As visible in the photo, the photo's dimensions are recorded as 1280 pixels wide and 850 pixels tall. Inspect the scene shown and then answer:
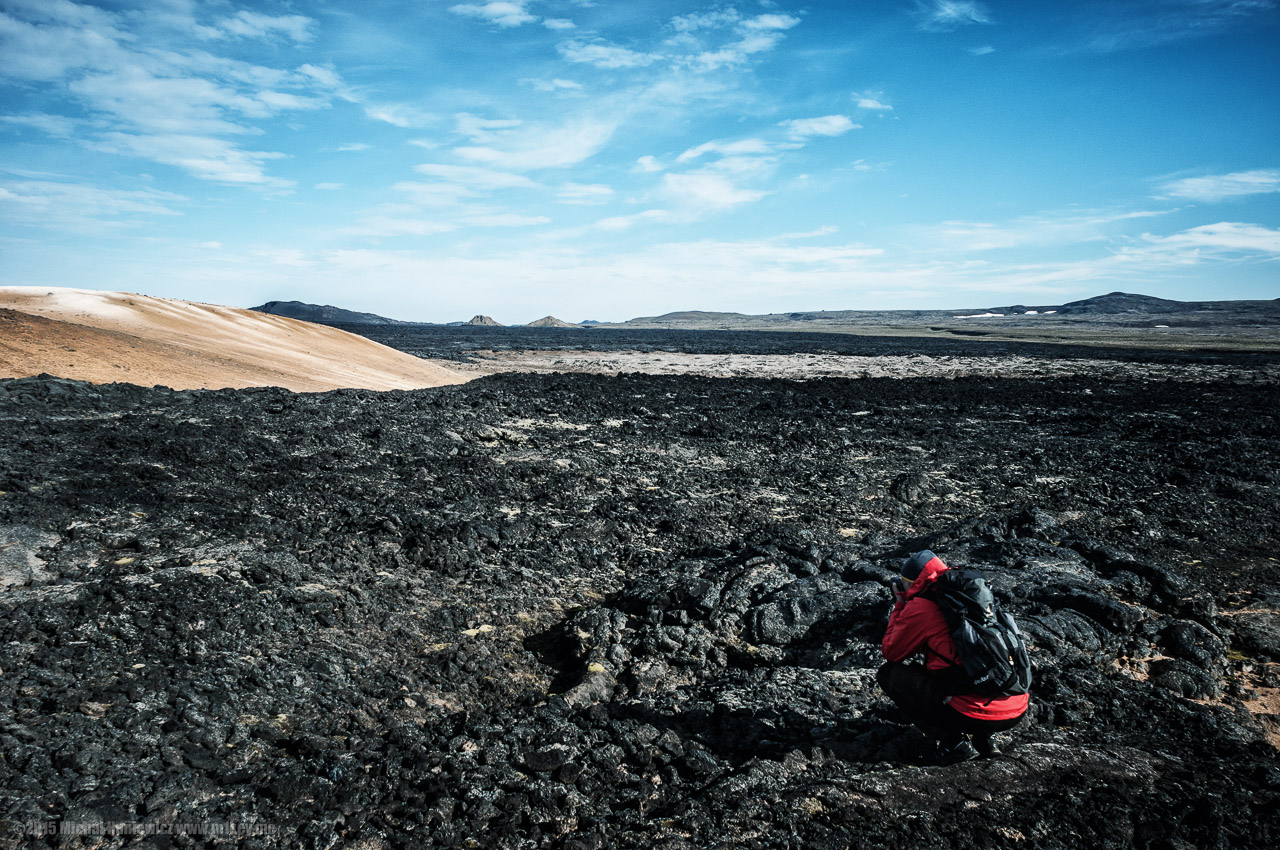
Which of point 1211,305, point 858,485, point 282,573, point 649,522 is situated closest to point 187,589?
point 282,573

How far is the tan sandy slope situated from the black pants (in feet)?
46.9

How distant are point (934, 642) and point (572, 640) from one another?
2.94 metres

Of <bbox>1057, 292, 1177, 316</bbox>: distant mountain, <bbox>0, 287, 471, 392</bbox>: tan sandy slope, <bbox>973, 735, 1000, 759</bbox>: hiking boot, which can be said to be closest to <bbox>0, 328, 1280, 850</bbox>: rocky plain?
<bbox>973, 735, 1000, 759</bbox>: hiking boot

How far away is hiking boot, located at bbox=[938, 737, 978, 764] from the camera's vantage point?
13.3 ft

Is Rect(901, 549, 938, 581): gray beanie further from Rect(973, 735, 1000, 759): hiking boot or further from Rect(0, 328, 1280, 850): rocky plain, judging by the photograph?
Rect(0, 328, 1280, 850): rocky plain

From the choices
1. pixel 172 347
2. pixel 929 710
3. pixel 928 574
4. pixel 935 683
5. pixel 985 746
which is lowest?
pixel 985 746

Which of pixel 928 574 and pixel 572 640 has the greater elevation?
pixel 928 574

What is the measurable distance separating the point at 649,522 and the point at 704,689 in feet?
12.4

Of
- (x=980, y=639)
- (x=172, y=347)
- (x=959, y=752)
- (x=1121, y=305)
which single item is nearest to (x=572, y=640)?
(x=959, y=752)

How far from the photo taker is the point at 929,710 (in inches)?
156

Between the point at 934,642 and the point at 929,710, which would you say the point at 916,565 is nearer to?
the point at 934,642

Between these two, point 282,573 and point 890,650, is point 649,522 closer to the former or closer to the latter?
point 282,573

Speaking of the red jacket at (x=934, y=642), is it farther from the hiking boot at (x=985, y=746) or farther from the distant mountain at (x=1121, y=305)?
the distant mountain at (x=1121, y=305)

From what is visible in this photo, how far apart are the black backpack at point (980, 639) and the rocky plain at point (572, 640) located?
63 cm
